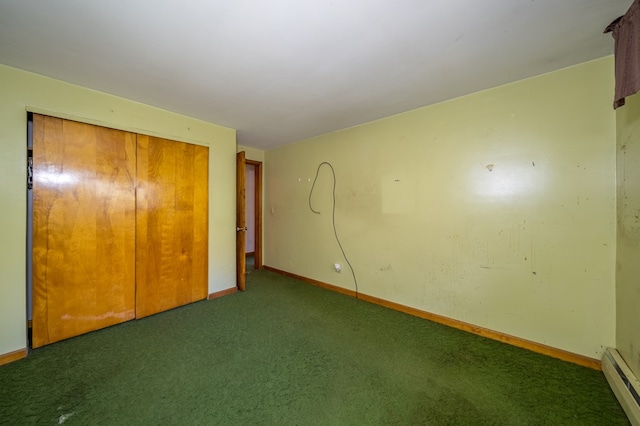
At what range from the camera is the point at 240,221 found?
3.48 meters

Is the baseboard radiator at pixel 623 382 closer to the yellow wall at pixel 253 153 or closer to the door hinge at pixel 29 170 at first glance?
the door hinge at pixel 29 170

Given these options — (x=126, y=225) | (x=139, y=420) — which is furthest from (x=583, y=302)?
(x=126, y=225)

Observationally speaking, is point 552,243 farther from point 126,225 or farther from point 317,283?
point 126,225

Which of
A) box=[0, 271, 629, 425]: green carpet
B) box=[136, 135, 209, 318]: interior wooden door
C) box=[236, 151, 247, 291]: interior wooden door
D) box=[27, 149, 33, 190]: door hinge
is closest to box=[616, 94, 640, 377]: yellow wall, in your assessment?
box=[0, 271, 629, 425]: green carpet

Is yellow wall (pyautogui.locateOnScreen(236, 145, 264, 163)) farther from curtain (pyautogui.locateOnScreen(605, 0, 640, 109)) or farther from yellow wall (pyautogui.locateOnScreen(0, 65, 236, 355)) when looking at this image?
curtain (pyautogui.locateOnScreen(605, 0, 640, 109))

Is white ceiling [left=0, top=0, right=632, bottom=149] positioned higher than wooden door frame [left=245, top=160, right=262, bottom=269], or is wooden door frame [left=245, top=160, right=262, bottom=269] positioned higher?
white ceiling [left=0, top=0, right=632, bottom=149]

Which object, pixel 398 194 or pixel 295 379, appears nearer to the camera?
pixel 295 379

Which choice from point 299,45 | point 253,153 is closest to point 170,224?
point 253,153

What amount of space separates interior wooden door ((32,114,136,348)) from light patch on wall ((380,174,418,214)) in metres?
3.01

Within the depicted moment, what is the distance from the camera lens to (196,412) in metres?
1.42

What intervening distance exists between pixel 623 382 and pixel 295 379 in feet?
7.22

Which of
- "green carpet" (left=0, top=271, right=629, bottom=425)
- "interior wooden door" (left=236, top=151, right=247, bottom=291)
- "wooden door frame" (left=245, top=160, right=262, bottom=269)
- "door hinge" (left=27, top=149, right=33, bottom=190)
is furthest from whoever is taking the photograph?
"wooden door frame" (left=245, top=160, right=262, bottom=269)

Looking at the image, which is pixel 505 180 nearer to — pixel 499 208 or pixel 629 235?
pixel 499 208

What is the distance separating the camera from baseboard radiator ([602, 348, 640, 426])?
1332 mm
